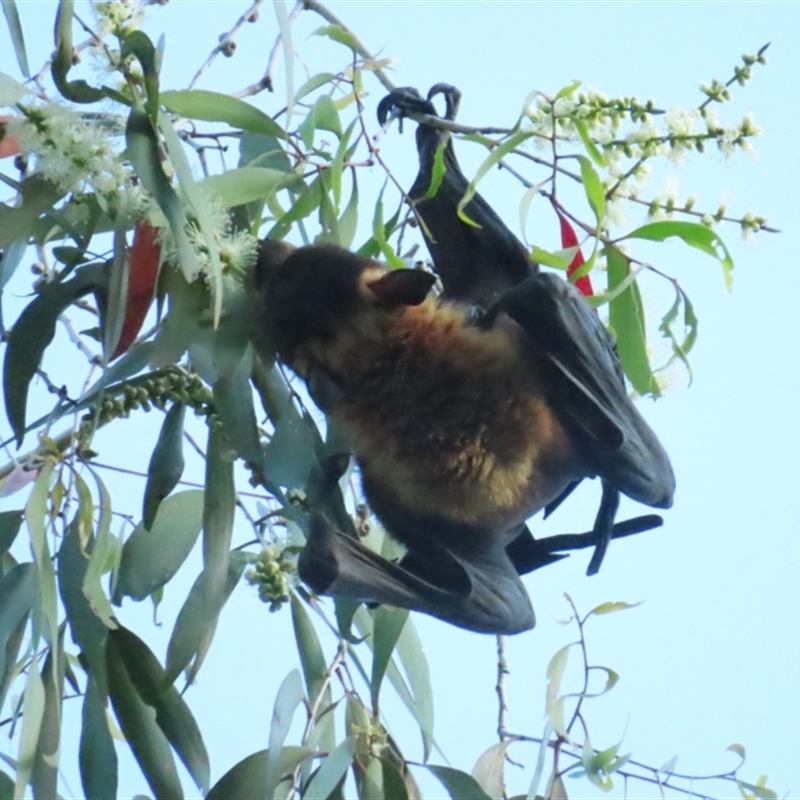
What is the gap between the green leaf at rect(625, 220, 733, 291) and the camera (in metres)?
1.10

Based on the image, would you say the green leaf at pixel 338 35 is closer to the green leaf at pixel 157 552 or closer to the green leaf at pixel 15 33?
the green leaf at pixel 15 33

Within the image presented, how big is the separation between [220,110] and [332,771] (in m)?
0.66

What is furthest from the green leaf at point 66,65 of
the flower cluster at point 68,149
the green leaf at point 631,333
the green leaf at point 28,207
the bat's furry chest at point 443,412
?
the green leaf at point 631,333

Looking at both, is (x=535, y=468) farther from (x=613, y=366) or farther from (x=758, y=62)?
(x=758, y=62)

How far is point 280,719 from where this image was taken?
1164 millimetres

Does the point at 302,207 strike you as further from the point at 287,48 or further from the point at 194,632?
the point at 194,632

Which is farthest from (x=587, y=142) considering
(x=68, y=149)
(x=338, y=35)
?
(x=68, y=149)

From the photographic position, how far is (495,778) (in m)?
1.41

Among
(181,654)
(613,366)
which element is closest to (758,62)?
(613,366)

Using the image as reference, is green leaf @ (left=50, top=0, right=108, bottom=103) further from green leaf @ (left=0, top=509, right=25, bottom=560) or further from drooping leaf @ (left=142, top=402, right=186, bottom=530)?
green leaf @ (left=0, top=509, right=25, bottom=560)

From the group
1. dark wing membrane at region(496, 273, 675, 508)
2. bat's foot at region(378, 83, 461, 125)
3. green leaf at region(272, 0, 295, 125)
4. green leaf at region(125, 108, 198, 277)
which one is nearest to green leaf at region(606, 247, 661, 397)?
dark wing membrane at region(496, 273, 675, 508)

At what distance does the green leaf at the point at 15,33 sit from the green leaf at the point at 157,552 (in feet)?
1.65

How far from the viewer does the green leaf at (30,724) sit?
3.48 feet

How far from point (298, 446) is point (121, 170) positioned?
0.30 metres
